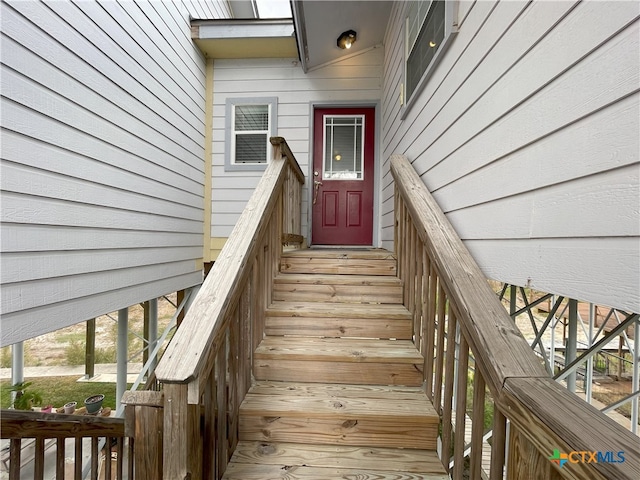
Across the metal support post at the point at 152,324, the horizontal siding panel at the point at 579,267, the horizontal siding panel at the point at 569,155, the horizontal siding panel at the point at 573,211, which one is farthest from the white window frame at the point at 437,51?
the metal support post at the point at 152,324

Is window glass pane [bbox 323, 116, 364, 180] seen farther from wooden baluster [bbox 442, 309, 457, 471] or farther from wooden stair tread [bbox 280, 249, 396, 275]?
wooden baluster [bbox 442, 309, 457, 471]

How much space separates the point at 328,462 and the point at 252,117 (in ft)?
13.9

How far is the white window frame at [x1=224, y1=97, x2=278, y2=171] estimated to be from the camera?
4203 millimetres

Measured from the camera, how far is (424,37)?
2100 millimetres

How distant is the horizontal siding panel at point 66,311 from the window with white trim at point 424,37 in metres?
2.92

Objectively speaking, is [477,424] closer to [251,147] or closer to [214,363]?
[214,363]

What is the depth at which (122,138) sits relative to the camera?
2.57 meters

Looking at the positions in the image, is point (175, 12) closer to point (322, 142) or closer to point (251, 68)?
point (251, 68)

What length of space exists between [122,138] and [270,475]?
278 centimetres

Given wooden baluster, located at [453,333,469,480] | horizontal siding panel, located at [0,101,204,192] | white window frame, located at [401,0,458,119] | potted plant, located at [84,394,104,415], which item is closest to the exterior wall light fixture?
white window frame, located at [401,0,458,119]

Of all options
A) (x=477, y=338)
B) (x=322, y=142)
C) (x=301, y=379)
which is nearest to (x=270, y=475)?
(x=301, y=379)

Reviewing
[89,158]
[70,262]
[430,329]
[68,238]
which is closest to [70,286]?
[70,262]

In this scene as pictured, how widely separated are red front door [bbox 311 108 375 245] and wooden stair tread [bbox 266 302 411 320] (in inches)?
86.0

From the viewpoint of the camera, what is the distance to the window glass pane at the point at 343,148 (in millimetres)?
4234
